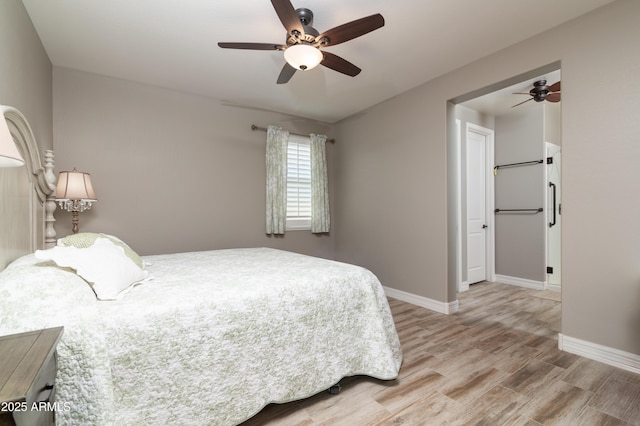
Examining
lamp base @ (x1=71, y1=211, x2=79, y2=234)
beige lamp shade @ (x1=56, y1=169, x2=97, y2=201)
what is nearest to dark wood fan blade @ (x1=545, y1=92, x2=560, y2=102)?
beige lamp shade @ (x1=56, y1=169, x2=97, y2=201)

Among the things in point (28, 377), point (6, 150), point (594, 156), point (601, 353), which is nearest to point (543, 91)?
point (594, 156)

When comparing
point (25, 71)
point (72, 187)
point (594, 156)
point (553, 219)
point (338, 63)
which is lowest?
point (553, 219)

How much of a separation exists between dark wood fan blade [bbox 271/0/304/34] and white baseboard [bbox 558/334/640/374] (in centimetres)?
313

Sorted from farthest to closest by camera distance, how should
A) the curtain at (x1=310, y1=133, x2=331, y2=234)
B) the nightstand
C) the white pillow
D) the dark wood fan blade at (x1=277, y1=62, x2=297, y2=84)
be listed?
1. the curtain at (x1=310, y1=133, x2=331, y2=234)
2. the dark wood fan blade at (x1=277, y1=62, x2=297, y2=84)
3. the white pillow
4. the nightstand

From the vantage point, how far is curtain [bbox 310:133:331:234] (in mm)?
4613

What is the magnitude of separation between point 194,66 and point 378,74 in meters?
1.95

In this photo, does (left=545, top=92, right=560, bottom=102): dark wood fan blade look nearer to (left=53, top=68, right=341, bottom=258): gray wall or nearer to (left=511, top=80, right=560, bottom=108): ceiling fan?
(left=511, top=80, right=560, bottom=108): ceiling fan

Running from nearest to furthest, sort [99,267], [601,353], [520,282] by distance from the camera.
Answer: [99,267] < [601,353] < [520,282]

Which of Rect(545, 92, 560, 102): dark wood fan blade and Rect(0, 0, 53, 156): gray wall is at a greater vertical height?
Rect(545, 92, 560, 102): dark wood fan blade

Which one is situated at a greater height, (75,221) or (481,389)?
(75,221)

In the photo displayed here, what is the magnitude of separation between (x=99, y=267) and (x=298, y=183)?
3223 mm

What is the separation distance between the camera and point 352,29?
1.92 m

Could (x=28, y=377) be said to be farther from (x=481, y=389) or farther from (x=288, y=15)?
(x=481, y=389)

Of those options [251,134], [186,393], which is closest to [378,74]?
[251,134]
